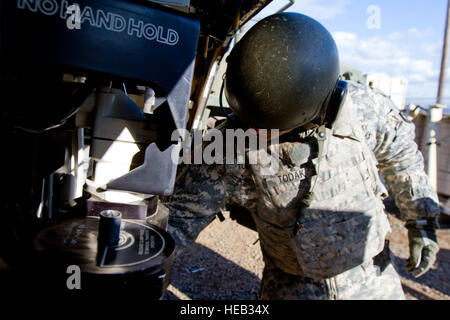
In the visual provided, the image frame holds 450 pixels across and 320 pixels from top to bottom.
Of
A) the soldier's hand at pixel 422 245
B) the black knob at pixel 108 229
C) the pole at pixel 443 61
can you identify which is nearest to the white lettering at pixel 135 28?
the black knob at pixel 108 229

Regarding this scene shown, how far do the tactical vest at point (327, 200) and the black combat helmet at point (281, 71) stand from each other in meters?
0.30

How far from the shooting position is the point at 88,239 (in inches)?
32.0


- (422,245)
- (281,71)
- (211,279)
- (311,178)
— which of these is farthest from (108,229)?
(211,279)

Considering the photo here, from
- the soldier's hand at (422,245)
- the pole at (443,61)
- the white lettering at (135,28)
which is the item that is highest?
the pole at (443,61)

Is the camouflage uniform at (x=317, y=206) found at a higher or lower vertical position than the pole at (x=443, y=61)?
lower

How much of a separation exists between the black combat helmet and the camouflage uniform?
0.90 ft

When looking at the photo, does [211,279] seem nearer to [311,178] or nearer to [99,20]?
[311,178]

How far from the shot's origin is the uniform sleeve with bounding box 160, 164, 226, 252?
5.93ft

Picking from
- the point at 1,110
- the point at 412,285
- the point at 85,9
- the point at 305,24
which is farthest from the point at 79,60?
the point at 412,285

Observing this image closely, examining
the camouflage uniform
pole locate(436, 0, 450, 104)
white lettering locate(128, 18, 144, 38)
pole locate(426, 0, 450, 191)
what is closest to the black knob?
white lettering locate(128, 18, 144, 38)

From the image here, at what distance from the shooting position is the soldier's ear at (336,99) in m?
1.63

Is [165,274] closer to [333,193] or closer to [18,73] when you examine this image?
[18,73]

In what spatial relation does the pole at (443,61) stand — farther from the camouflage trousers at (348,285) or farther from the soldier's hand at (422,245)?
the camouflage trousers at (348,285)
